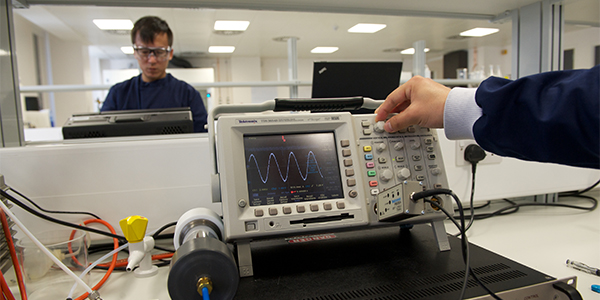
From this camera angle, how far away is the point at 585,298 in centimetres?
52

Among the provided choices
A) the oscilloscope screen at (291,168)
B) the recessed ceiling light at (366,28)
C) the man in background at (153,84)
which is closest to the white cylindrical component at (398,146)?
the oscilloscope screen at (291,168)

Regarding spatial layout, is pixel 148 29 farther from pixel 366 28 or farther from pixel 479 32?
pixel 479 32

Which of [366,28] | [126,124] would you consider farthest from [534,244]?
[366,28]

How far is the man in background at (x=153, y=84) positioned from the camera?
1541 mm

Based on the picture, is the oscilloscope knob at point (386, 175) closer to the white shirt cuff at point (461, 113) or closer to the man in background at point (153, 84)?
the white shirt cuff at point (461, 113)

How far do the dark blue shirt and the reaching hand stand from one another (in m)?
1.17

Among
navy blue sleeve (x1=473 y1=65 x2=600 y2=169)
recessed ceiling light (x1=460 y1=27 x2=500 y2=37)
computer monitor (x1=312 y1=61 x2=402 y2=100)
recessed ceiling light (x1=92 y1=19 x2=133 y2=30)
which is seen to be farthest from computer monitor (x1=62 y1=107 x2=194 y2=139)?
recessed ceiling light (x1=460 y1=27 x2=500 y2=37)

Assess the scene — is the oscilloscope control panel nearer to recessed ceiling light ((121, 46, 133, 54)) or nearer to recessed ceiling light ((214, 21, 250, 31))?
recessed ceiling light ((214, 21, 250, 31))

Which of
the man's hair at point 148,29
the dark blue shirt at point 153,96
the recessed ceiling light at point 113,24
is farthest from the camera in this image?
the recessed ceiling light at point 113,24

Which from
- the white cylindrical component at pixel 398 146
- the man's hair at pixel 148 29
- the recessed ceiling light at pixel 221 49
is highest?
the recessed ceiling light at pixel 221 49

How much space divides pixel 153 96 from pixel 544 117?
1615mm

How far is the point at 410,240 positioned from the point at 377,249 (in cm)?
9

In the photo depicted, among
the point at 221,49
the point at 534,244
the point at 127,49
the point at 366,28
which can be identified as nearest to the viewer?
the point at 534,244

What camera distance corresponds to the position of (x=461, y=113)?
0.54 metres
